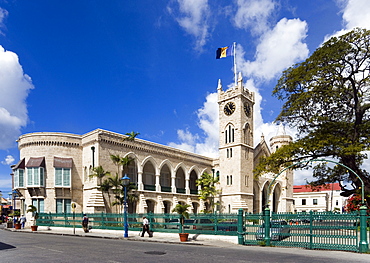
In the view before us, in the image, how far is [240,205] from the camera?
133 feet

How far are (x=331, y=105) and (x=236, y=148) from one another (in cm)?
2144

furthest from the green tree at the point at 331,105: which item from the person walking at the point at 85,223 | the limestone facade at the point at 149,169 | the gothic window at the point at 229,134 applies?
the gothic window at the point at 229,134

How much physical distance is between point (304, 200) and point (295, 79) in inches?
2293

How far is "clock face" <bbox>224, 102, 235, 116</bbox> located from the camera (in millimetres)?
43750

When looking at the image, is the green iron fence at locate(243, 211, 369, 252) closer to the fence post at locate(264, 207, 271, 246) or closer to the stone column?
the fence post at locate(264, 207, 271, 246)

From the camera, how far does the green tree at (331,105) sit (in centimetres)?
Answer: 2012

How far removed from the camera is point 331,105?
21594 millimetres

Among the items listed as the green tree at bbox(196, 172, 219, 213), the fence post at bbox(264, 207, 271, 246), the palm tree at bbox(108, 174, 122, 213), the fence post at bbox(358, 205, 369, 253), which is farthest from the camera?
the green tree at bbox(196, 172, 219, 213)

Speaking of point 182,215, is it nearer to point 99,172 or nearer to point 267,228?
point 267,228

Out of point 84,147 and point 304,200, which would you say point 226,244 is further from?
point 304,200

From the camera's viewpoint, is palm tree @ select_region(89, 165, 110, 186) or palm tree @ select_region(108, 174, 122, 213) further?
palm tree @ select_region(89, 165, 110, 186)

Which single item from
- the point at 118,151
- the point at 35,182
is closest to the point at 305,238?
the point at 118,151

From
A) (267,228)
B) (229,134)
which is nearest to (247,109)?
(229,134)

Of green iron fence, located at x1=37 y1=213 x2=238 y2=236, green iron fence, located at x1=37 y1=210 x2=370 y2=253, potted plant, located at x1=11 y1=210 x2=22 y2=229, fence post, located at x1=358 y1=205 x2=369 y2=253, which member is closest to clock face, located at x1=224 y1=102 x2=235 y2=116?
green iron fence, located at x1=37 y1=213 x2=238 y2=236
